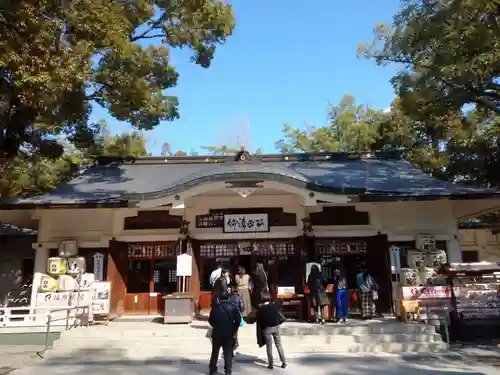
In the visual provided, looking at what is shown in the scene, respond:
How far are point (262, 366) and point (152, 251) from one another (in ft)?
23.2

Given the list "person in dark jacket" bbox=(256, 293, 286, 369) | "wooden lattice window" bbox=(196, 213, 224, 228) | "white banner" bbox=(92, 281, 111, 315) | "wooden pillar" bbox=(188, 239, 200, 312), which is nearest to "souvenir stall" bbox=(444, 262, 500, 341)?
"person in dark jacket" bbox=(256, 293, 286, 369)

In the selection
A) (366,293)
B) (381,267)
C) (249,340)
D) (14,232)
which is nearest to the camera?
(249,340)

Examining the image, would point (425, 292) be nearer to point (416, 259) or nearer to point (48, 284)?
point (416, 259)

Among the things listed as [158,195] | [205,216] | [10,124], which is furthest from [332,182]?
[10,124]

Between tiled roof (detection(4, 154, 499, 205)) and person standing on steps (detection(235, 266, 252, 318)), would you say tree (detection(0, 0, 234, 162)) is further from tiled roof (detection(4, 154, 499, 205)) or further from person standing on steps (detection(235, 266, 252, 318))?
person standing on steps (detection(235, 266, 252, 318))

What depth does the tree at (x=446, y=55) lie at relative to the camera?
379 inches

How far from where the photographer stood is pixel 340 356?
31.6ft

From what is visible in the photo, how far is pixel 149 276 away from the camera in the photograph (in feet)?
48.8

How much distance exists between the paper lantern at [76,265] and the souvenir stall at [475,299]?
10382 mm

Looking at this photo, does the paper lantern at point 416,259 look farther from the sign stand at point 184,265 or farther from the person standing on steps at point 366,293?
the sign stand at point 184,265

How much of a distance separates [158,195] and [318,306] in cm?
555

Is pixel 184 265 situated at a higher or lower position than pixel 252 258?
lower

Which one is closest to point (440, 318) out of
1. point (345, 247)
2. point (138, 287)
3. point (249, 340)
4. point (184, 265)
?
point (345, 247)

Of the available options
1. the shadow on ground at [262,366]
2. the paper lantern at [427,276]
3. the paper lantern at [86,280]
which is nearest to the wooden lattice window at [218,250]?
the paper lantern at [86,280]
